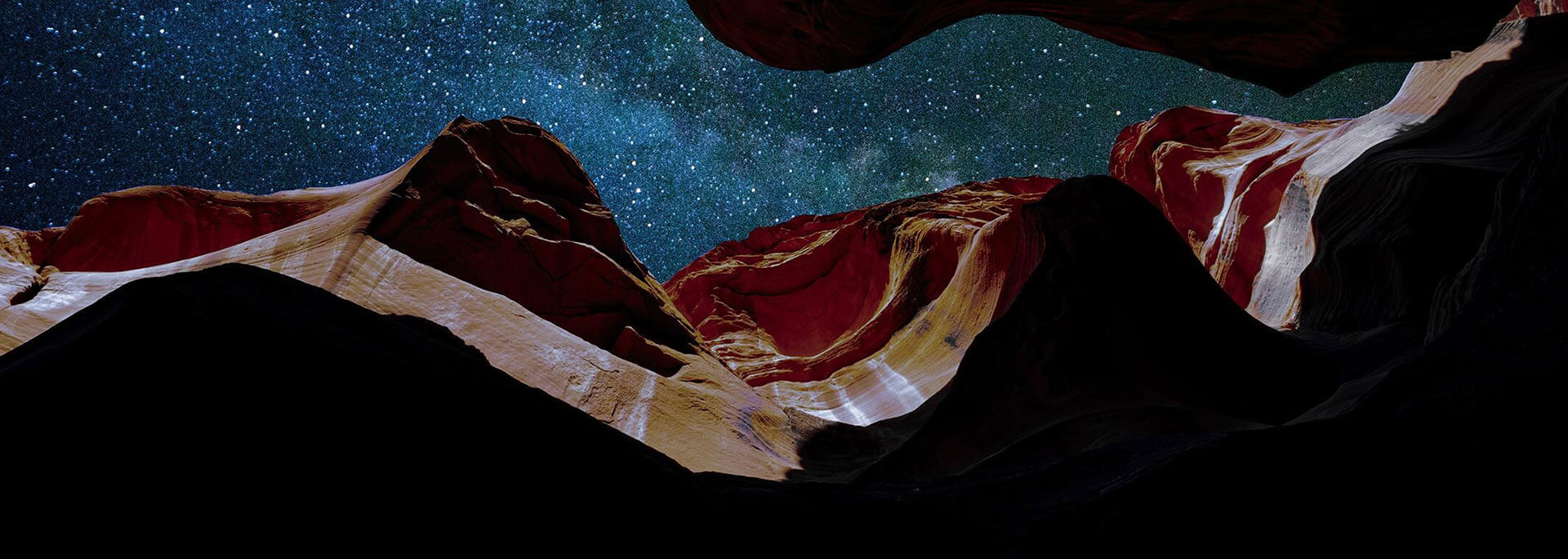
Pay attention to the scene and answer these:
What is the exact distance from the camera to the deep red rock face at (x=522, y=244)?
9.84 meters

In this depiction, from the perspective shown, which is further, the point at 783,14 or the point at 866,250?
the point at 866,250

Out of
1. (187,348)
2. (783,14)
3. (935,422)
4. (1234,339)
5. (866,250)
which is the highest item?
(783,14)

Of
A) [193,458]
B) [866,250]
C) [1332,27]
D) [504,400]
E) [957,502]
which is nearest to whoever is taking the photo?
[193,458]

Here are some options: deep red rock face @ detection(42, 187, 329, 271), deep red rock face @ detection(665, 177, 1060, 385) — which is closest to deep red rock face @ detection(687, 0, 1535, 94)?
deep red rock face @ detection(665, 177, 1060, 385)

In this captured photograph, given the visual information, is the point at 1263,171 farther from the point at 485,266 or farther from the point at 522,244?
the point at 485,266

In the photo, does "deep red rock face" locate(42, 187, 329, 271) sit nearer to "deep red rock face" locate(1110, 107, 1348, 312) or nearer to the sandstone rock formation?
the sandstone rock formation

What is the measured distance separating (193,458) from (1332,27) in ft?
31.3

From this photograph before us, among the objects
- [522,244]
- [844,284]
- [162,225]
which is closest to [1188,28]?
[522,244]

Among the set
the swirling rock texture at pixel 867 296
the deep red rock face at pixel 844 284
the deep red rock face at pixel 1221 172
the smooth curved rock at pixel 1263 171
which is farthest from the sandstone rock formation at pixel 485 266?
the deep red rock face at pixel 1221 172

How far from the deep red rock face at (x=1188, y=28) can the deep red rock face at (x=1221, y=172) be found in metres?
4.77

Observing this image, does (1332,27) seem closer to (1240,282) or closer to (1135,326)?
(1135,326)

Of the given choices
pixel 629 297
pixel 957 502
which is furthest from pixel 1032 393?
pixel 629 297

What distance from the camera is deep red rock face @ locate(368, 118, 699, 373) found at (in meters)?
9.84

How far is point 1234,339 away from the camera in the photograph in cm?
608
